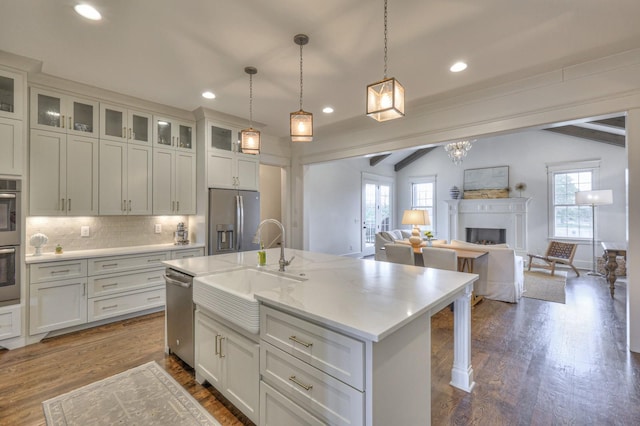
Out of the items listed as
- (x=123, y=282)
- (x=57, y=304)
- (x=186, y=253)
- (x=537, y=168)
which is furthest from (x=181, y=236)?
(x=537, y=168)

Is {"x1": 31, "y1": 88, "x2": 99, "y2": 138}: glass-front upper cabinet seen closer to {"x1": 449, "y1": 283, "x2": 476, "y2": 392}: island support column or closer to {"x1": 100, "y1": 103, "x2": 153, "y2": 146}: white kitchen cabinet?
{"x1": 100, "y1": 103, "x2": 153, "y2": 146}: white kitchen cabinet

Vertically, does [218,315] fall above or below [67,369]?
above

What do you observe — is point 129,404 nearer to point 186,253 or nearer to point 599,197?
point 186,253

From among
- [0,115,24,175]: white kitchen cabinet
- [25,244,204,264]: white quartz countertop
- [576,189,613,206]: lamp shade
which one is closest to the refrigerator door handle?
[25,244,204,264]: white quartz countertop

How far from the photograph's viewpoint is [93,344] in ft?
9.78

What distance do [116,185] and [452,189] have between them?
783cm

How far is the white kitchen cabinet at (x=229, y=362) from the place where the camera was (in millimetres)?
1713

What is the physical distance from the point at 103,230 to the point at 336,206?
5.00 metres

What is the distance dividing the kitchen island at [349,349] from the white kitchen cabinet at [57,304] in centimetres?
233

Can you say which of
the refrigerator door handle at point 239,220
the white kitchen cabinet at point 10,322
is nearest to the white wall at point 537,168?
the refrigerator door handle at point 239,220

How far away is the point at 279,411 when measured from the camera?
1531mm

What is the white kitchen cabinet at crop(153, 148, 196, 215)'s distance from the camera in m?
4.00

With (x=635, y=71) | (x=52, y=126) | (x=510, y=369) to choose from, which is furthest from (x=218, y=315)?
(x=635, y=71)

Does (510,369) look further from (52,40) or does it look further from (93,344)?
(52,40)
